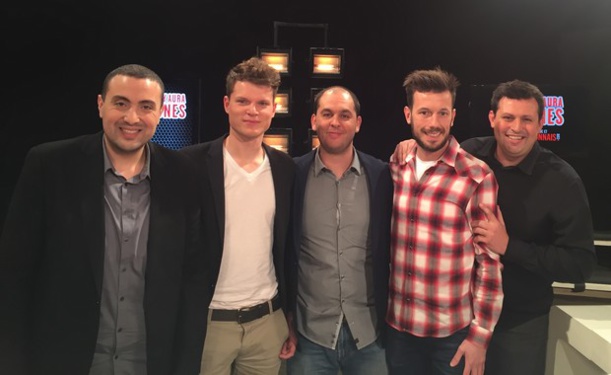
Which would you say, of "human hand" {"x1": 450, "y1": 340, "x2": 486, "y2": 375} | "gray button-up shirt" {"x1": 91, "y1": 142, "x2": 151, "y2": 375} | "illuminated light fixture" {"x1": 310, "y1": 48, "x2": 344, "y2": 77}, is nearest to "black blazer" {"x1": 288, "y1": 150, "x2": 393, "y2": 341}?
"human hand" {"x1": 450, "y1": 340, "x2": 486, "y2": 375}

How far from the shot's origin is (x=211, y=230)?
1.74m

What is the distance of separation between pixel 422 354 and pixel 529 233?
0.70 m

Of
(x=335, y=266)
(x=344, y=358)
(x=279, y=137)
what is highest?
(x=279, y=137)

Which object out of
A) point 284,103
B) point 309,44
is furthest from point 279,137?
point 309,44

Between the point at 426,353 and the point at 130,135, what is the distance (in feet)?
4.75

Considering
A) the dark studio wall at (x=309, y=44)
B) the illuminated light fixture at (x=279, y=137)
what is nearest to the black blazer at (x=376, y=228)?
the illuminated light fixture at (x=279, y=137)

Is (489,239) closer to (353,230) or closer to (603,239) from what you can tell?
(353,230)

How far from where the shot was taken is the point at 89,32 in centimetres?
526

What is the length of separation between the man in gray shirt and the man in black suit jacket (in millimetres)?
513

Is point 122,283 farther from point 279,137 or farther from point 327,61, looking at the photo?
point 327,61

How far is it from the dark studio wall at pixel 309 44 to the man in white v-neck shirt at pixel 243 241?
11.2 feet

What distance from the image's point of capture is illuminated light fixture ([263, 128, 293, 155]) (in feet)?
14.6

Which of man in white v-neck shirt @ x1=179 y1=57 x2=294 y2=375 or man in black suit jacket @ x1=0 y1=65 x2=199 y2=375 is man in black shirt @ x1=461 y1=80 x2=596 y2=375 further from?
man in black suit jacket @ x1=0 y1=65 x2=199 y2=375

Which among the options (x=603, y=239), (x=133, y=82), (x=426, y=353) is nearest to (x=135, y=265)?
(x=133, y=82)
